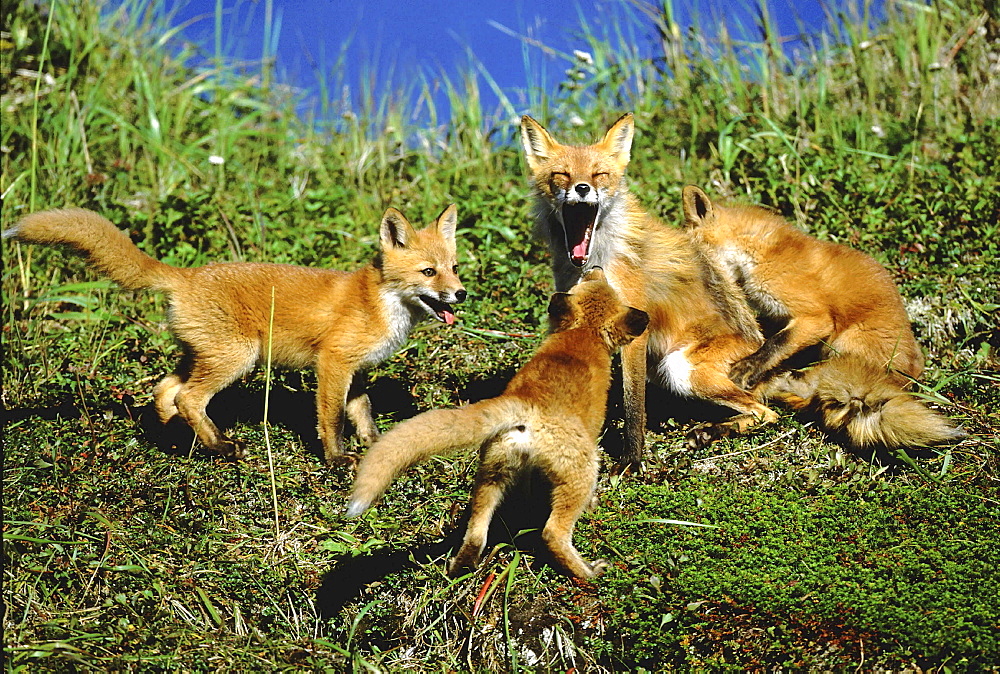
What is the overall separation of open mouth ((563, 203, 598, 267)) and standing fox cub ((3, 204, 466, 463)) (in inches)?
31.4

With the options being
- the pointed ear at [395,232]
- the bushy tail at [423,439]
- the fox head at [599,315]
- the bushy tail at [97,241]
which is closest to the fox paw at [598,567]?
the bushy tail at [423,439]

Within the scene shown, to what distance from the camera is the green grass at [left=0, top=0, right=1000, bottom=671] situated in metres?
4.14

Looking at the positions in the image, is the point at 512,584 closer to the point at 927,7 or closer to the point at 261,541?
the point at 261,541

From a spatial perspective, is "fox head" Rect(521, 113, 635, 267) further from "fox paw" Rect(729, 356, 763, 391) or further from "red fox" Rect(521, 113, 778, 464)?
"fox paw" Rect(729, 356, 763, 391)

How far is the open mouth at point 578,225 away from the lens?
588 centimetres

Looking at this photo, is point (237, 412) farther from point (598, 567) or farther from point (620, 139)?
point (620, 139)

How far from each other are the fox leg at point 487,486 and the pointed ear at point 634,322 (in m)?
0.98

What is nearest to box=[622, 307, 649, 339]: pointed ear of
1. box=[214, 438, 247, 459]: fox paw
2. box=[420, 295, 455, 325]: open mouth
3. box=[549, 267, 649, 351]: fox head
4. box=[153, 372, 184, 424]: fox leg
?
box=[549, 267, 649, 351]: fox head

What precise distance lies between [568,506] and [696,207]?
293 cm

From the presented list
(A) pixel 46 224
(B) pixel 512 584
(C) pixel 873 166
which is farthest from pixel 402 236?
(C) pixel 873 166

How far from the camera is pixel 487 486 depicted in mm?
4168

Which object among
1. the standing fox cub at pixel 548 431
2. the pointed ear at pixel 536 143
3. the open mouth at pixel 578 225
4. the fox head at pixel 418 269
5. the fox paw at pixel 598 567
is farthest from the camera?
the pointed ear at pixel 536 143

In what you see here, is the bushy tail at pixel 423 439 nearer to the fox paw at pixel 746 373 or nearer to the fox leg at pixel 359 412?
the fox leg at pixel 359 412

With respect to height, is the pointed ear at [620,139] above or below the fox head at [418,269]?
above
